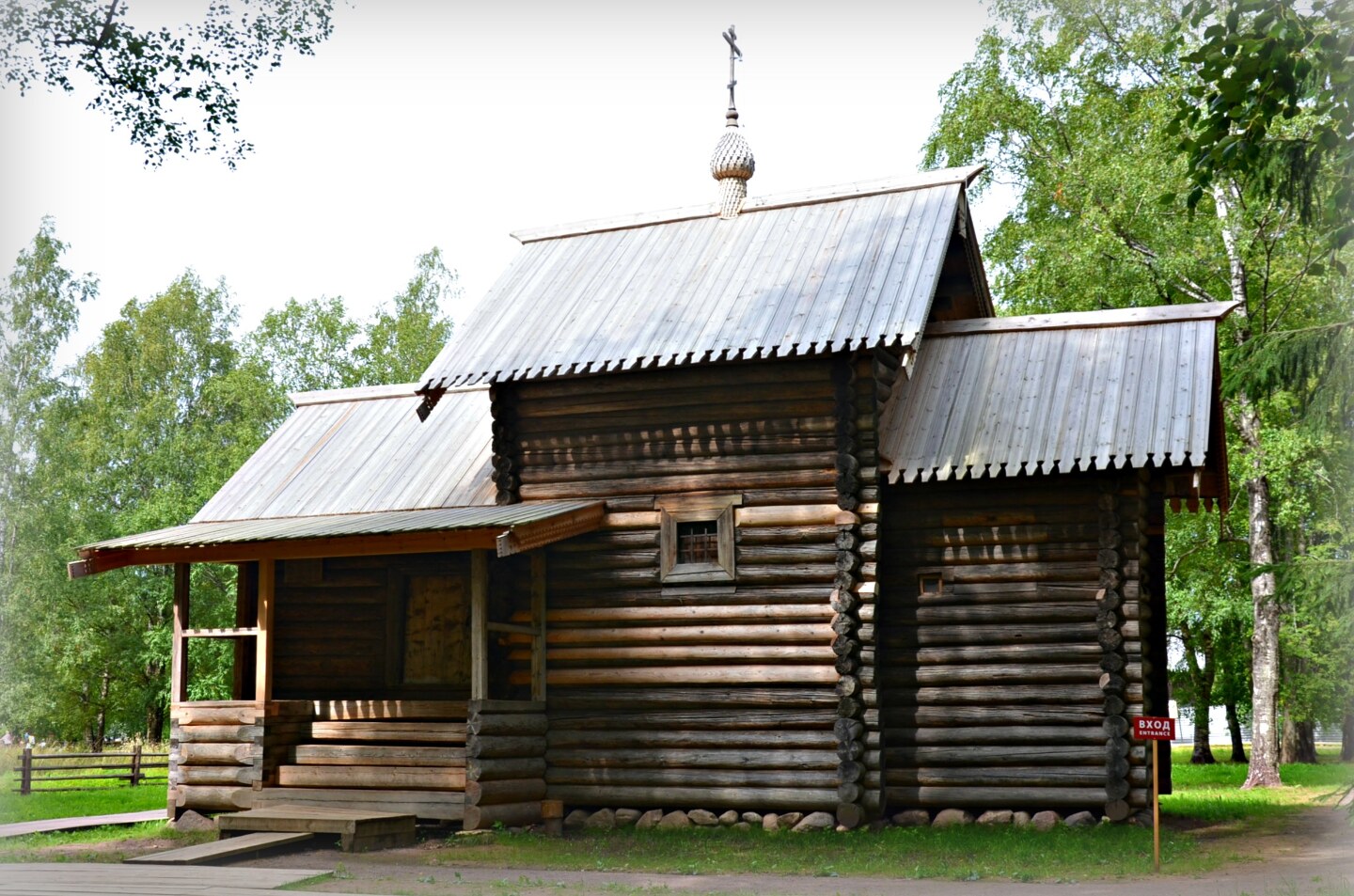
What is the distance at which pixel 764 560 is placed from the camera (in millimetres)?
17453

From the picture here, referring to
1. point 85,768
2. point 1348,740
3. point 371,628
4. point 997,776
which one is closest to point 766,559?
point 997,776

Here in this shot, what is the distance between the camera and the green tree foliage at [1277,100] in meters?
10.3

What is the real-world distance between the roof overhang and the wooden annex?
0.06 meters

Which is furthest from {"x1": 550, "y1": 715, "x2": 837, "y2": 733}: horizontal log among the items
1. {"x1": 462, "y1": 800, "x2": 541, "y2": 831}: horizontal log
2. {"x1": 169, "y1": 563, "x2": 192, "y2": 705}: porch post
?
{"x1": 169, "y1": 563, "x2": 192, "y2": 705}: porch post

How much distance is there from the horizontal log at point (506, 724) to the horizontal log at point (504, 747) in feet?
0.23

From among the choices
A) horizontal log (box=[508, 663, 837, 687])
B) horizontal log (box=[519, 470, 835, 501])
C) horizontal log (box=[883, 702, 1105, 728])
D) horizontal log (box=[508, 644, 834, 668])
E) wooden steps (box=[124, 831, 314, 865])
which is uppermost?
horizontal log (box=[519, 470, 835, 501])

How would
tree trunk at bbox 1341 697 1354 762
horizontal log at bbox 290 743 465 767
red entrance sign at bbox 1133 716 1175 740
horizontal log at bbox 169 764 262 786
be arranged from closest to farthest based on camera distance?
red entrance sign at bbox 1133 716 1175 740, horizontal log at bbox 290 743 465 767, horizontal log at bbox 169 764 262 786, tree trunk at bbox 1341 697 1354 762

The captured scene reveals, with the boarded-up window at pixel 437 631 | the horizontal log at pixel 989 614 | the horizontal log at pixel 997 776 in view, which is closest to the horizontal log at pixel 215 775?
the boarded-up window at pixel 437 631

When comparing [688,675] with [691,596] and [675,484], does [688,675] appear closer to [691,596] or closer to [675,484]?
[691,596]

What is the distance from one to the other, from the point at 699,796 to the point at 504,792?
2.35m

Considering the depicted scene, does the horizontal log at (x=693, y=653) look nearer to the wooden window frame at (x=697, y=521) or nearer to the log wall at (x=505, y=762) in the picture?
the log wall at (x=505, y=762)

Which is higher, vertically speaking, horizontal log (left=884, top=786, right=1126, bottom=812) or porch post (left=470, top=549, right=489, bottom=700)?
porch post (left=470, top=549, right=489, bottom=700)

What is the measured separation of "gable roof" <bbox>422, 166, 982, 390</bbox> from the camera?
17.4 meters

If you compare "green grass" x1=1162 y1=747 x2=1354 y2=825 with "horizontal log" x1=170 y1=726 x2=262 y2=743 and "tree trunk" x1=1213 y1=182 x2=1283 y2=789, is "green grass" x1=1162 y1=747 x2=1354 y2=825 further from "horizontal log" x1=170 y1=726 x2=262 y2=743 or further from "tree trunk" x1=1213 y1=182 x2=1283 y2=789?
"horizontal log" x1=170 y1=726 x2=262 y2=743
